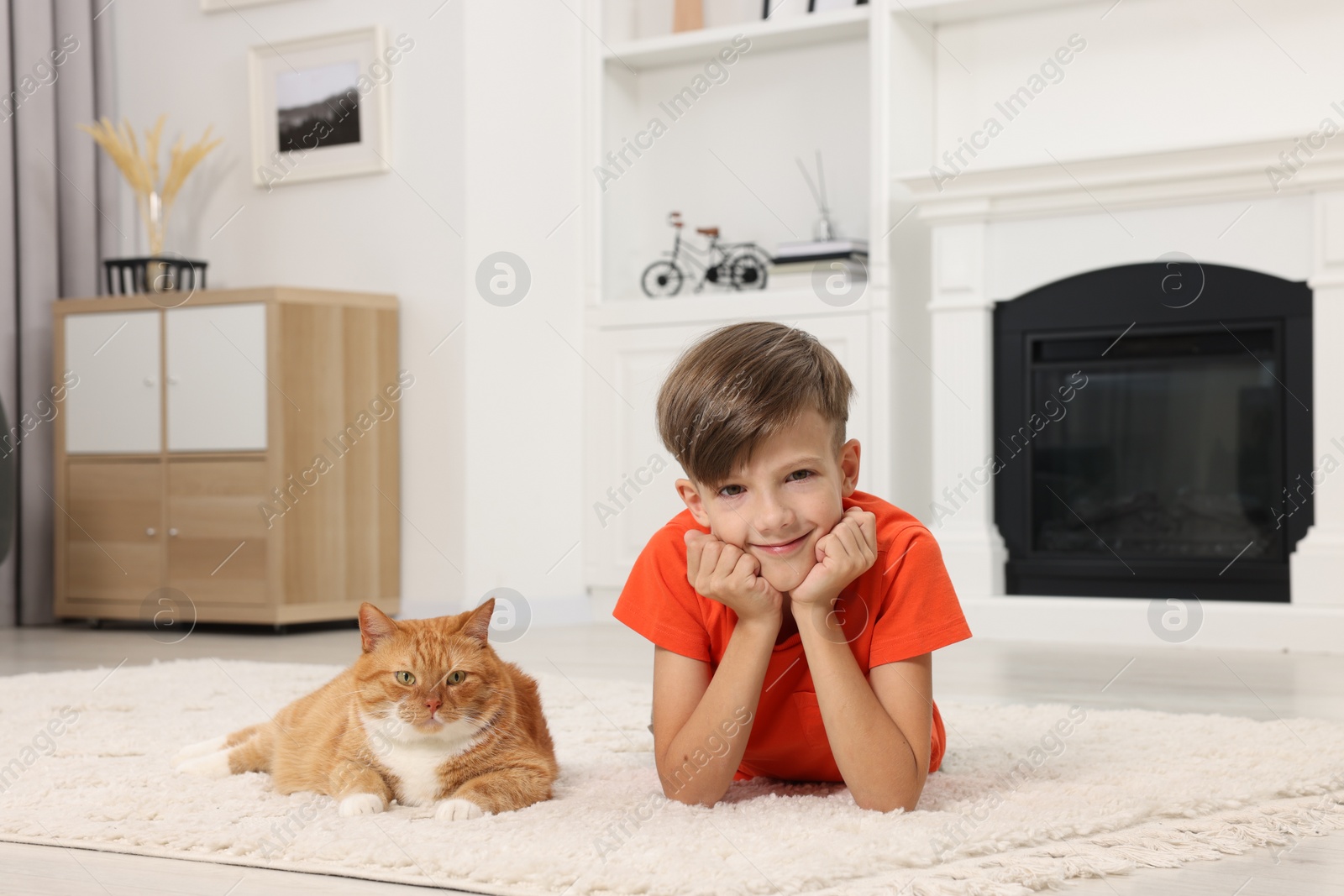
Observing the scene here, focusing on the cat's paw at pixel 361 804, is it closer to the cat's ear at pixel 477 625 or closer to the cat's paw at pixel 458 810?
the cat's paw at pixel 458 810

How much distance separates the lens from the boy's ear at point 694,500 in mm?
1379

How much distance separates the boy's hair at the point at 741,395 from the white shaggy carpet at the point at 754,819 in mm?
373

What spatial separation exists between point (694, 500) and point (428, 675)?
1.11 feet

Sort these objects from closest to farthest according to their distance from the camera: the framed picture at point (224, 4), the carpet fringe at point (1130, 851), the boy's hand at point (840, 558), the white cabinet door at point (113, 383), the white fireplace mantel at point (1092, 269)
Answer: the carpet fringe at point (1130, 851)
the boy's hand at point (840, 558)
the white fireplace mantel at point (1092, 269)
the white cabinet door at point (113, 383)
the framed picture at point (224, 4)

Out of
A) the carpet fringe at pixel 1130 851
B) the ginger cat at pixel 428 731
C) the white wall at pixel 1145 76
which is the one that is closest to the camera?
the carpet fringe at pixel 1130 851

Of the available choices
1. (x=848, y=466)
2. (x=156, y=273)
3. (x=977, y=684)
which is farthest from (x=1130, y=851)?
(x=156, y=273)

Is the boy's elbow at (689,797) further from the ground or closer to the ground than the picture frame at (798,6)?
closer to the ground

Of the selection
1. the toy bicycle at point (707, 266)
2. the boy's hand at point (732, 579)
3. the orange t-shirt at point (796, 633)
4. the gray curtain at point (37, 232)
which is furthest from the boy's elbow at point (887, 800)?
the gray curtain at point (37, 232)

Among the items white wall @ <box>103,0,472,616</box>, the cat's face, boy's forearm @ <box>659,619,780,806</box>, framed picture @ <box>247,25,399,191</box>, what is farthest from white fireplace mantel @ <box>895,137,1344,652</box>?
the cat's face

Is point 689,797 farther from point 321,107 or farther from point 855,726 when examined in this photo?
point 321,107

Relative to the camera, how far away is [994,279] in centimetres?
376

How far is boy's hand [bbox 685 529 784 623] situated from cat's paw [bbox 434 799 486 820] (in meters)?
0.33

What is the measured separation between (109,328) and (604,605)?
168cm

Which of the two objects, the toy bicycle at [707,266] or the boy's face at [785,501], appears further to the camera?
the toy bicycle at [707,266]
